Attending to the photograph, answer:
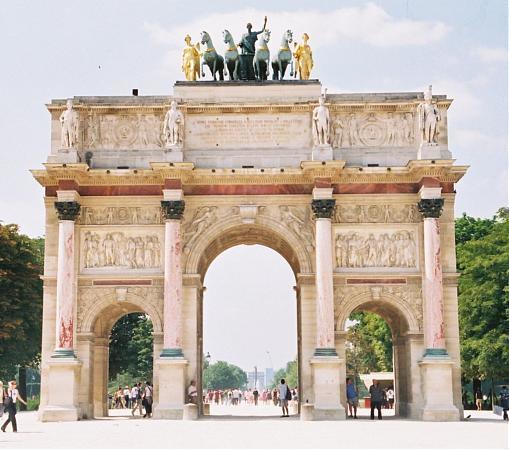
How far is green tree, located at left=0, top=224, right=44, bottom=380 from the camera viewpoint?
4847cm

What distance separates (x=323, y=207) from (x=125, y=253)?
297 inches

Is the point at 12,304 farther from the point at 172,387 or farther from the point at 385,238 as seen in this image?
the point at 385,238

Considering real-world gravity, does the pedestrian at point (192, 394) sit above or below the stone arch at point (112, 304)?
below

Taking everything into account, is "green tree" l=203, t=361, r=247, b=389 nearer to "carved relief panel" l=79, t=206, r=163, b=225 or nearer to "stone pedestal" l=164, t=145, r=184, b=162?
"carved relief panel" l=79, t=206, r=163, b=225

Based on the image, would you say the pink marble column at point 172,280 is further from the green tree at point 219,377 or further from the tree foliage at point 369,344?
the green tree at point 219,377

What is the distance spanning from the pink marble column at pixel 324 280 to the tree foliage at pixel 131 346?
25.9 metres

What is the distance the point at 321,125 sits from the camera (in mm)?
35688

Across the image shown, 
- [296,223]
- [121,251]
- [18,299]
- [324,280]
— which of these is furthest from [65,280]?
[18,299]

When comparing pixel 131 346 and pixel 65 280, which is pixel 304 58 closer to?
pixel 65 280

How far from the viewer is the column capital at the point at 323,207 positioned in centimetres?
3516

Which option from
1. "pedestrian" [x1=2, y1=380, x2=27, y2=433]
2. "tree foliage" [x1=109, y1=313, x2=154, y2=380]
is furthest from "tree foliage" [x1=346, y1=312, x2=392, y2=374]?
"pedestrian" [x1=2, y1=380, x2=27, y2=433]

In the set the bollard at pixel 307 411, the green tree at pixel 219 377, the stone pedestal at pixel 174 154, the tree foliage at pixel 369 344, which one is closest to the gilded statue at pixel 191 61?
the stone pedestal at pixel 174 154

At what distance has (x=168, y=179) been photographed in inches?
1396

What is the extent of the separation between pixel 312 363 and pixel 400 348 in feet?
15.4
